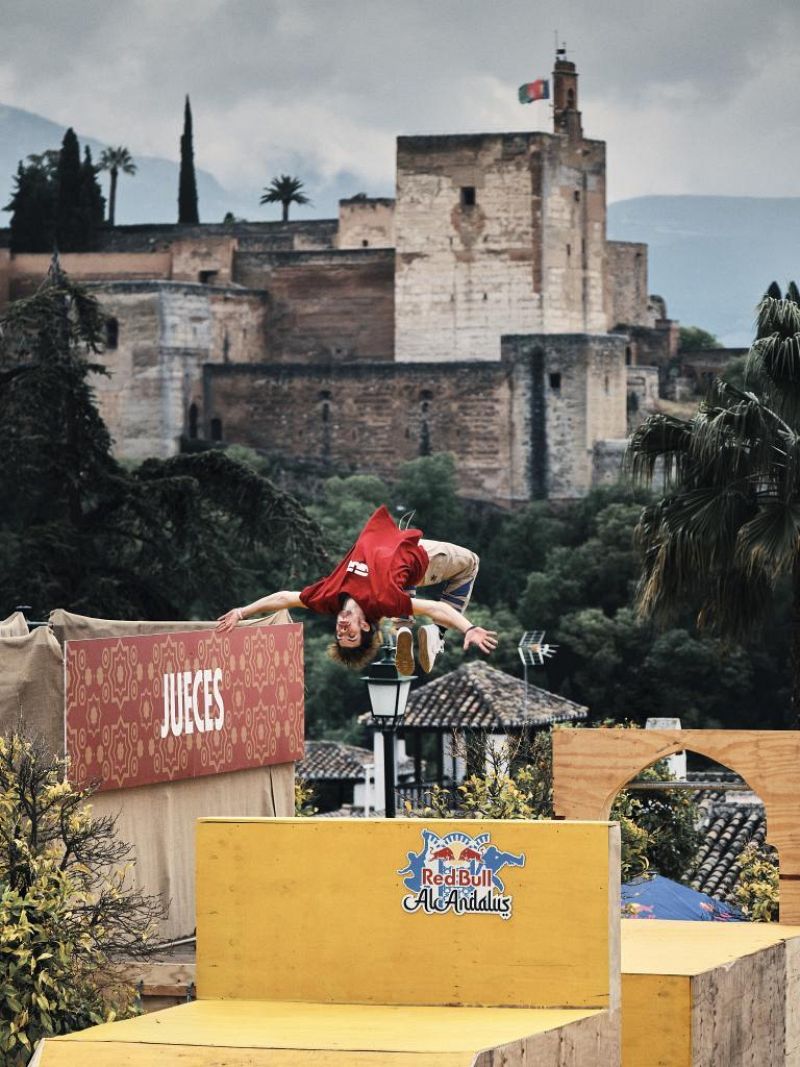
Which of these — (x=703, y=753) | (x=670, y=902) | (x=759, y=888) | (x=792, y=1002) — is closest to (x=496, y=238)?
(x=670, y=902)

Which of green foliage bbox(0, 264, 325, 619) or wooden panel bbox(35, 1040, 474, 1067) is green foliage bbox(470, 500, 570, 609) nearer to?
green foliage bbox(0, 264, 325, 619)

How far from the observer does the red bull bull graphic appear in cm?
880

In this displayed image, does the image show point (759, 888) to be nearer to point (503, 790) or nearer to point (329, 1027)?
point (503, 790)

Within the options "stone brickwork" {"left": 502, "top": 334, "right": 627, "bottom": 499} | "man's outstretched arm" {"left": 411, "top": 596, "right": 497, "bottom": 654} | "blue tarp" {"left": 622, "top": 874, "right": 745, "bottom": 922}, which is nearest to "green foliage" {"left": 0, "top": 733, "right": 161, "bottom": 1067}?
"man's outstretched arm" {"left": 411, "top": 596, "right": 497, "bottom": 654}

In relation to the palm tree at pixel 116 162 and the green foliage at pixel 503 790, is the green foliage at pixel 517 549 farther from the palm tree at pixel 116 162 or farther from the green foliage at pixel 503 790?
the green foliage at pixel 503 790

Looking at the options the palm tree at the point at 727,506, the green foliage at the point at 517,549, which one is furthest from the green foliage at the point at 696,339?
the palm tree at the point at 727,506

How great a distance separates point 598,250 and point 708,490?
4948 centimetres

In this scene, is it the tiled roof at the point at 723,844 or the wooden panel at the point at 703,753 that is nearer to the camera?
the wooden panel at the point at 703,753

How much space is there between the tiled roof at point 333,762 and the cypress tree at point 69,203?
105 feet

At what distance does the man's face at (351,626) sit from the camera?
9594 millimetres

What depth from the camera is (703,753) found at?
11.9m

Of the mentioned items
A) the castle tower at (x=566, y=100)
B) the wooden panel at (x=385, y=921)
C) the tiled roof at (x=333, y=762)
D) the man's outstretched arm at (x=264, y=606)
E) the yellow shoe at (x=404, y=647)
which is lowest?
the tiled roof at (x=333, y=762)

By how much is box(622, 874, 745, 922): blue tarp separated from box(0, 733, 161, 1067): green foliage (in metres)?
5.42

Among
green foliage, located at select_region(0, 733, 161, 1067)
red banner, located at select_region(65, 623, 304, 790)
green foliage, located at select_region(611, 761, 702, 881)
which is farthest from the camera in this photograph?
green foliage, located at select_region(611, 761, 702, 881)
